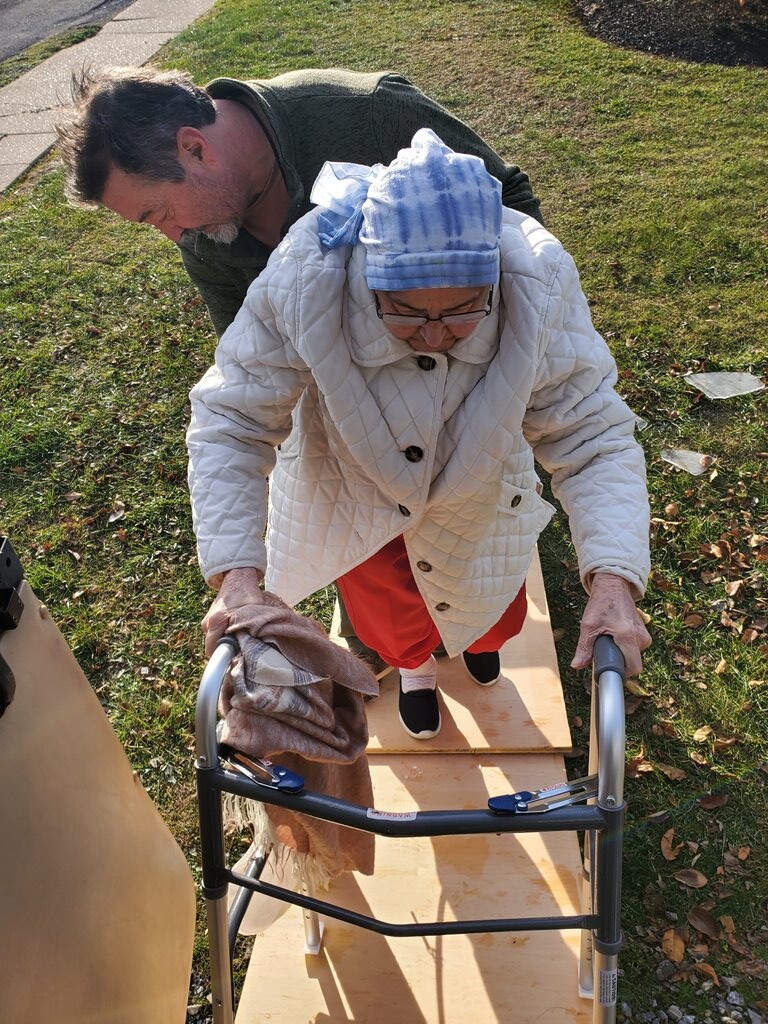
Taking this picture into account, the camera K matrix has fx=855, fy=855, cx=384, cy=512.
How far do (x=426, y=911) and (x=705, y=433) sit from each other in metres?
2.93

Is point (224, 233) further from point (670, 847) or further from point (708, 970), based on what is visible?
point (708, 970)

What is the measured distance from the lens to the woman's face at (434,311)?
1771mm

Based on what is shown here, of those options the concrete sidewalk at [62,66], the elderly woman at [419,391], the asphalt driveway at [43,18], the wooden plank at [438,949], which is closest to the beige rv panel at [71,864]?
the elderly woman at [419,391]

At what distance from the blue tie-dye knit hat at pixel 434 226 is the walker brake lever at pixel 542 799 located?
1005 mm

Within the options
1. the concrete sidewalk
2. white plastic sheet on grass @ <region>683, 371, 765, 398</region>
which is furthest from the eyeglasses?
the concrete sidewalk

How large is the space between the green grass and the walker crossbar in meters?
10.4

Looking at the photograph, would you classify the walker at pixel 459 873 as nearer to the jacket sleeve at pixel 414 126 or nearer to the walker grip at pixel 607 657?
the walker grip at pixel 607 657

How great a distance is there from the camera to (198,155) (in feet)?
8.09

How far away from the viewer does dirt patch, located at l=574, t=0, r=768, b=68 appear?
855 cm

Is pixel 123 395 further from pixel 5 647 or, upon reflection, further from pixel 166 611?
pixel 5 647

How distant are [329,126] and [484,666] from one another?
1.96 meters

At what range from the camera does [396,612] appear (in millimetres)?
2682

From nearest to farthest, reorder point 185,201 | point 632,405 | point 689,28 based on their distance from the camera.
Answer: point 185,201, point 632,405, point 689,28

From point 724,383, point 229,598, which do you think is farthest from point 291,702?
point 724,383
